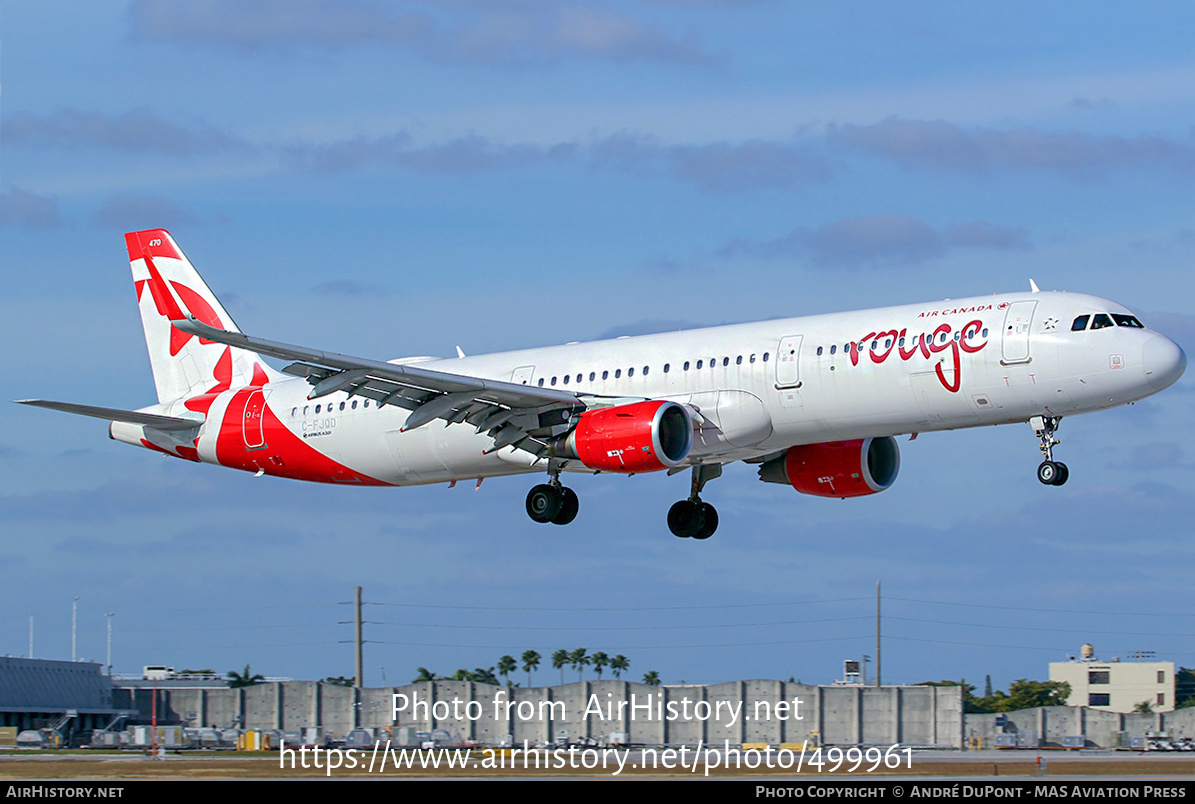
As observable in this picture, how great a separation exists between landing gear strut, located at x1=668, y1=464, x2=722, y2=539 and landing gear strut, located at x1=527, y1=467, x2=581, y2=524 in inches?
169

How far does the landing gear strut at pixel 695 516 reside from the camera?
4941cm

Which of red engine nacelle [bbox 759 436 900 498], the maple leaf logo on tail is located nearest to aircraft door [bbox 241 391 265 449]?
the maple leaf logo on tail

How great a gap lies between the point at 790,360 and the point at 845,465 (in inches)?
273

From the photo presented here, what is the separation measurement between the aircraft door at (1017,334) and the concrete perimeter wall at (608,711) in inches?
1421

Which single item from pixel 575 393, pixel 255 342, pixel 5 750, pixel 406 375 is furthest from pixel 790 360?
pixel 5 750

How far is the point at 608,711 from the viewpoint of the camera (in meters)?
73.6

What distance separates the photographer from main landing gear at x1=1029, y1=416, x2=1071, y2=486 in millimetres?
39375

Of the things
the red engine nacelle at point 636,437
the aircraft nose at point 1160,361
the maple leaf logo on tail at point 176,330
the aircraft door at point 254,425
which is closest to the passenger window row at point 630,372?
the red engine nacelle at point 636,437

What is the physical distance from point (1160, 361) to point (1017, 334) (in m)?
3.34

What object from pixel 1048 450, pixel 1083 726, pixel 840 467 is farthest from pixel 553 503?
pixel 1083 726

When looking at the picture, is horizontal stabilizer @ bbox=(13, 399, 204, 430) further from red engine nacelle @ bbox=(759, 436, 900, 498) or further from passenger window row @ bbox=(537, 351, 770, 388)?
red engine nacelle @ bbox=(759, 436, 900, 498)

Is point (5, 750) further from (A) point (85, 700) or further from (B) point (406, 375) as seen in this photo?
(A) point (85, 700)

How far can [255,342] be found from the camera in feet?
128

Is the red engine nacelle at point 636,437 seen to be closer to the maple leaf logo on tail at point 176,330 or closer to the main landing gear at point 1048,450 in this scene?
the main landing gear at point 1048,450
